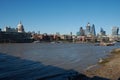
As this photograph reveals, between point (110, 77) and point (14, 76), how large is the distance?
10811 mm

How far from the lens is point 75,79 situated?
25891 millimetres

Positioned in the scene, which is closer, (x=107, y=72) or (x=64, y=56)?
(x=107, y=72)

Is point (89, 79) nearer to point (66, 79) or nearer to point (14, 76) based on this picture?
point (66, 79)

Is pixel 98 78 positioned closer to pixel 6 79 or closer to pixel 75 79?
pixel 75 79

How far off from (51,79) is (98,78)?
16.8 feet

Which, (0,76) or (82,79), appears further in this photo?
(0,76)

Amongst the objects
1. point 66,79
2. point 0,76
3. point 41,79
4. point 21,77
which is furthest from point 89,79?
point 0,76

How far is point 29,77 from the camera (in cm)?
2873

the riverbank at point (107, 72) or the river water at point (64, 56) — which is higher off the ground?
the riverbank at point (107, 72)

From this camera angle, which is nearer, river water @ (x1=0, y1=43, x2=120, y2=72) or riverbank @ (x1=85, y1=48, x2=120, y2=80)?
riverbank @ (x1=85, y1=48, x2=120, y2=80)

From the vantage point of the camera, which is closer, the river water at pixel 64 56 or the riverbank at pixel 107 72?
the riverbank at pixel 107 72

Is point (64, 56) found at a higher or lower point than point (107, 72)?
lower

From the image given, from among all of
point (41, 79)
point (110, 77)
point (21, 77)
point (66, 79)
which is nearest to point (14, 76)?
point (21, 77)

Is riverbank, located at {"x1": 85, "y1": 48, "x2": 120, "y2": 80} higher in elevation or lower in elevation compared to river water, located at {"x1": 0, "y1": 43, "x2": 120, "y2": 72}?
higher
